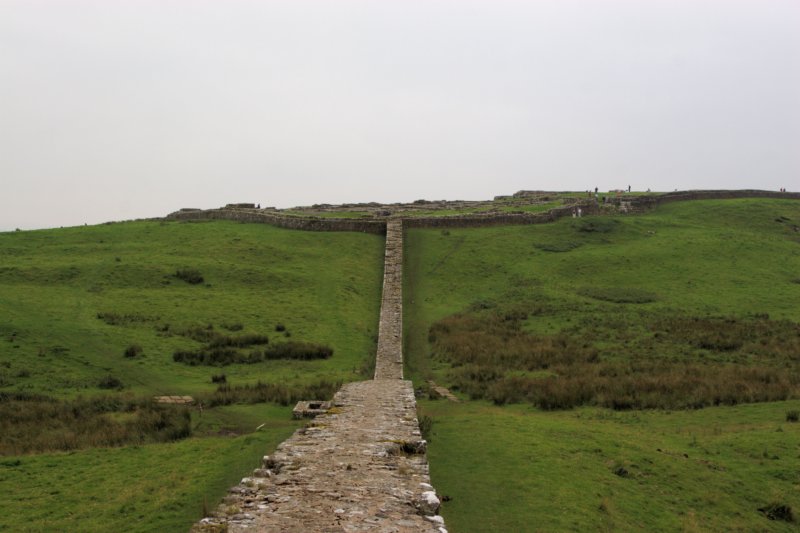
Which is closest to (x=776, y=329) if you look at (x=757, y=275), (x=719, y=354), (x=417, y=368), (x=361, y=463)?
(x=719, y=354)

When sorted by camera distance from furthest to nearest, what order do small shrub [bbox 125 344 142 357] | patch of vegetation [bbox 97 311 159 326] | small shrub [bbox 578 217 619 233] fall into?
small shrub [bbox 578 217 619 233] → patch of vegetation [bbox 97 311 159 326] → small shrub [bbox 125 344 142 357]

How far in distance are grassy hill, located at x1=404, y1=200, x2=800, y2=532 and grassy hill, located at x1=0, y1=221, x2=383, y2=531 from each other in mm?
5211

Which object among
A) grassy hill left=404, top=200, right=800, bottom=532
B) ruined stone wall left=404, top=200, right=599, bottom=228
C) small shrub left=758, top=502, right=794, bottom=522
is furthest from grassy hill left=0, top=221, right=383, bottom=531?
small shrub left=758, top=502, right=794, bottom=522

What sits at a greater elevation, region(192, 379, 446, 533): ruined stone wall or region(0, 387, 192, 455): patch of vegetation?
region(192, 379, 446, 533): ruined stone wall

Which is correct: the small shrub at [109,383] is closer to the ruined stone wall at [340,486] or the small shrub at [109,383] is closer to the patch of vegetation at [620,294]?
the ruined stone wall at [340,486]

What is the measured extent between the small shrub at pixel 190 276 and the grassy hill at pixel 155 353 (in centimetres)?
10

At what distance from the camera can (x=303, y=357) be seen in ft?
99.2

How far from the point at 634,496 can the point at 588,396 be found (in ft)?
32.4

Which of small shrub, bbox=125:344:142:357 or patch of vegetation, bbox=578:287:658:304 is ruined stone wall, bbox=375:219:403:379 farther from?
patch of vegetation, bbox=578:287:658:304

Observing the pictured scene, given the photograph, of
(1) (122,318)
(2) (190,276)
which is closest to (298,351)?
(1) (122,318)

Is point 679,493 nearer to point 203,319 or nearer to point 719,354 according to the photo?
point 719,354

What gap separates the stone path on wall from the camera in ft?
31.5

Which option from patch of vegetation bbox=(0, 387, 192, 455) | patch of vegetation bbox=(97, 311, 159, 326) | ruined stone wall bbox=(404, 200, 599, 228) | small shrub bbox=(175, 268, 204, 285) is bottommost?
patch of vegetation bbox=(0, 387, 192, 455)

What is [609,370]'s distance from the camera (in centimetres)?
2747
